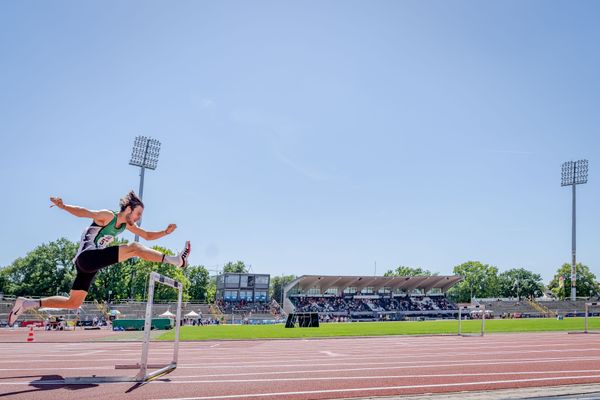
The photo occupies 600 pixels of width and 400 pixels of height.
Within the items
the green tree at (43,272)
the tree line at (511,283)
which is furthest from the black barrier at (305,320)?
the tree line at (511,283)

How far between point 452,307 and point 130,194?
74.3m

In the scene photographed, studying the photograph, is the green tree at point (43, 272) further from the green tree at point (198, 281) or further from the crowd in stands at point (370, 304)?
the crowd in stands at point (370, 304)

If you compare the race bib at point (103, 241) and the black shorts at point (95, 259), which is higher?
the race bib at point (103, 241)

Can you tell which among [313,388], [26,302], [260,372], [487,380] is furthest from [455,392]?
[26,302]

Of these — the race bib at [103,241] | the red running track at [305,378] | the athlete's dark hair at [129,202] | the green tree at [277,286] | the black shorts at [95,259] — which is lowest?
the green tree at [277,286]

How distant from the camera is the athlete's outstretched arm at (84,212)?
19.3ft

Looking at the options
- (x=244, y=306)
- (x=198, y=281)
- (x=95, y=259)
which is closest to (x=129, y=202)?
(x=95, y=259)

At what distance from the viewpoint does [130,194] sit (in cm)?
642

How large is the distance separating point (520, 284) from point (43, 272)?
125455 mm

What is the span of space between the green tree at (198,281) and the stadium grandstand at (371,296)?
130 feet

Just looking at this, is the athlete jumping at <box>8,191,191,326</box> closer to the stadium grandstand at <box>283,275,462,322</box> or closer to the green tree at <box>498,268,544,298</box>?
the stadium grandstand at <box>283,275,462,322</box>

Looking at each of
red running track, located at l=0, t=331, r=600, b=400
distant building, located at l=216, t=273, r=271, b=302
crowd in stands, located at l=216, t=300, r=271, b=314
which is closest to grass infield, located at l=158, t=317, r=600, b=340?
red running track, located at l=0, t=331, r=600, b=400

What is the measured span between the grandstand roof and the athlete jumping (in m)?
62.6

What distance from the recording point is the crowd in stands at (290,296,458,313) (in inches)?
2729
